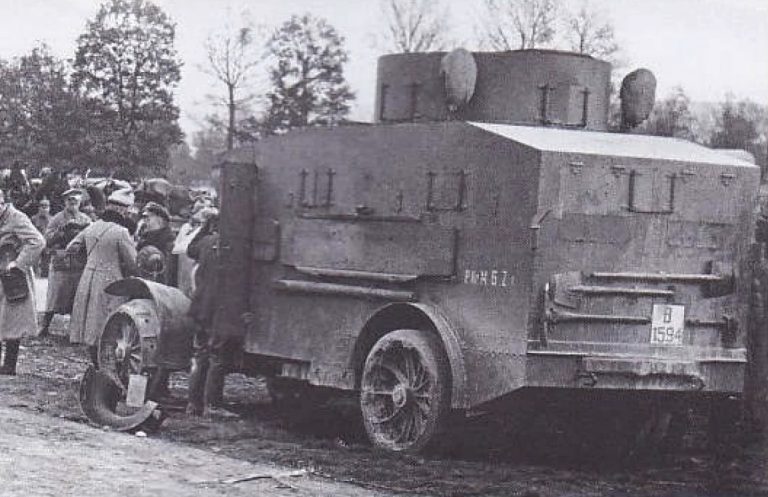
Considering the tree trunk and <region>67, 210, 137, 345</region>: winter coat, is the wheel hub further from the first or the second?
<region>67, 210, 137, 345</region>: winter coat

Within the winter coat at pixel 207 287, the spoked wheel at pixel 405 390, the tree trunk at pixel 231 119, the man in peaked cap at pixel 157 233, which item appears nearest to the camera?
the spoked wheel at pixel 405 390

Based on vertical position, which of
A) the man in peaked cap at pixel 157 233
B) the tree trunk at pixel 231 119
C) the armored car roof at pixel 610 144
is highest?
the tree trunk at pixel 231 119

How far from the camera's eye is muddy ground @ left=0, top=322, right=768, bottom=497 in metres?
9.20

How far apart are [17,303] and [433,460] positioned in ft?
17.9

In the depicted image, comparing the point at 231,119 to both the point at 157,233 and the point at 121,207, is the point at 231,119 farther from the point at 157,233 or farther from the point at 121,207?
the point at 157,233

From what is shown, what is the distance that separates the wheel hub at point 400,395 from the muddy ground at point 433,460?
0.38 metres

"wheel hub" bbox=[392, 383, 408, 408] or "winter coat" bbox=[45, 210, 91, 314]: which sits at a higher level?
"winter coat" bbox=[45, 210, 91, 314]

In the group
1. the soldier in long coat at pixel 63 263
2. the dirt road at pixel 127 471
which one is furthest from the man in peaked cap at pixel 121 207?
the dirt road at pixel 127 471

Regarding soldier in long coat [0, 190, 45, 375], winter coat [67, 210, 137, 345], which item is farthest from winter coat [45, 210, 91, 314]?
winter coat [67, 210, 137, 345]

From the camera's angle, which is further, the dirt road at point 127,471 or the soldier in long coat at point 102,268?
the soldier in long coat at point 102,268

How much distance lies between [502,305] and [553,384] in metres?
0.62

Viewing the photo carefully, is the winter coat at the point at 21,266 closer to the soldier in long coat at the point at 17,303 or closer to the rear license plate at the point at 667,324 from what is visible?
the soldier in long coat at the point at 17,303

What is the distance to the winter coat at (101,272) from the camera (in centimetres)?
1369

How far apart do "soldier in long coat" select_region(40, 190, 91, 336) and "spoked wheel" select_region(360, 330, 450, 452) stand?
6318 millimetres
